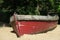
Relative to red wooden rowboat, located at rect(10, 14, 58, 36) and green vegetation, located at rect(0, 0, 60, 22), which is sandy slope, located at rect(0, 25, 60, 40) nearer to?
red wooden rowboat, located at rect(10, 14, 58, 36)

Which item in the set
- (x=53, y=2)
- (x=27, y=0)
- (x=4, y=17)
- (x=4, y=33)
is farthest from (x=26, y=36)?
(x=4, y=17)

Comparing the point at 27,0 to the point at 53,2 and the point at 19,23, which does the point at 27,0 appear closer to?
the point at 53,2

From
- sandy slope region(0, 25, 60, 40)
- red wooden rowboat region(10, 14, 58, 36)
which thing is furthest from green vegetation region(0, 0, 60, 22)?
red wooden rowboat region(10, 14, 58, 36)

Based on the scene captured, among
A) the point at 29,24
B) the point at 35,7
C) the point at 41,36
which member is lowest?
the point at 41,36

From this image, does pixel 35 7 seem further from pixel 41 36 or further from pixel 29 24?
pixel 41 36

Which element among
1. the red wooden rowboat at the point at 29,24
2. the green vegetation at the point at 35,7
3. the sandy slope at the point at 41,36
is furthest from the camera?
the green vegetation at the point at 35,7

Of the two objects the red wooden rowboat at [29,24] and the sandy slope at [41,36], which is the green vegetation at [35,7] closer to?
the sandy slope at [41,36]

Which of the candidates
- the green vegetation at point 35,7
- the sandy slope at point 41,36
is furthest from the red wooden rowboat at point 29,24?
the green vegetation at point 35,7

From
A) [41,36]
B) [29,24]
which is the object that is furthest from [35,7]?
[41,36]

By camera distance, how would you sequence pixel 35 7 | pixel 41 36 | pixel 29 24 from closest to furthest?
pixel 41 36
pixel 29 24
pixel 35 7

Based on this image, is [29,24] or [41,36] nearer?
[41,36]

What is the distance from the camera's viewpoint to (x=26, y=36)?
13.8 meters

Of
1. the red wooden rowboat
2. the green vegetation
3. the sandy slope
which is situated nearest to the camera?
the sandy slope

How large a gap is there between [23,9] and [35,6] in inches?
40.9
